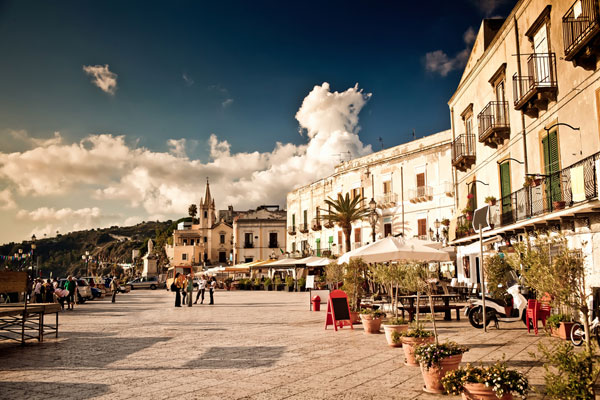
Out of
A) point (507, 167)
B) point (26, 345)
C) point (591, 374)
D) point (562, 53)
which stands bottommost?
point (26, 345)

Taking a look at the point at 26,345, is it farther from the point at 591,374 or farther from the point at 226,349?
the point at 591,374

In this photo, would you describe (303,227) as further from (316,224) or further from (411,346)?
(411,346)

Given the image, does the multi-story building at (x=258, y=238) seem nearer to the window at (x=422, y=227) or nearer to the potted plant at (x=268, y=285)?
the potted plant at (x=268, y=285)

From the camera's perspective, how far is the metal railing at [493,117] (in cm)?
1756

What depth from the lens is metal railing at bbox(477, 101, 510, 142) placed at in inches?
691

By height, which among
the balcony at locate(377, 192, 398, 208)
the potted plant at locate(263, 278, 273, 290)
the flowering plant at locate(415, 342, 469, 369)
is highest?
the balcony at locate(377, 192, 398, 208)

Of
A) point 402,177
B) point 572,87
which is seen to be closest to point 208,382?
point 572,87

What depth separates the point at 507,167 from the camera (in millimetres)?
17703

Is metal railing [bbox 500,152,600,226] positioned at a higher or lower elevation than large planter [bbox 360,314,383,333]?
higher

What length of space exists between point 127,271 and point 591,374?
481 ft

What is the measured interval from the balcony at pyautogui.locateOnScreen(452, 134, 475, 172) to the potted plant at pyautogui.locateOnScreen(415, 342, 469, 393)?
16675mm

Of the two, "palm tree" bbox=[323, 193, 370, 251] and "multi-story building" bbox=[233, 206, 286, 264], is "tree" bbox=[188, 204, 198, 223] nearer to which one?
"multi-story building" bbox=[233, 206, 286, 264]

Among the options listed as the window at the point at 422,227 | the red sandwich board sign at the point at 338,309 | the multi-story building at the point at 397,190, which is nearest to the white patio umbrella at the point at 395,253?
the red sandwich board sign at the point at 338,309

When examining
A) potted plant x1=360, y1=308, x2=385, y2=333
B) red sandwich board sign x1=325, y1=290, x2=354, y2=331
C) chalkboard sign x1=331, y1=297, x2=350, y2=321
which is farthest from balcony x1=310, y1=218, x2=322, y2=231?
potted plant x1=360, y1=308, x2=385, y2=333
